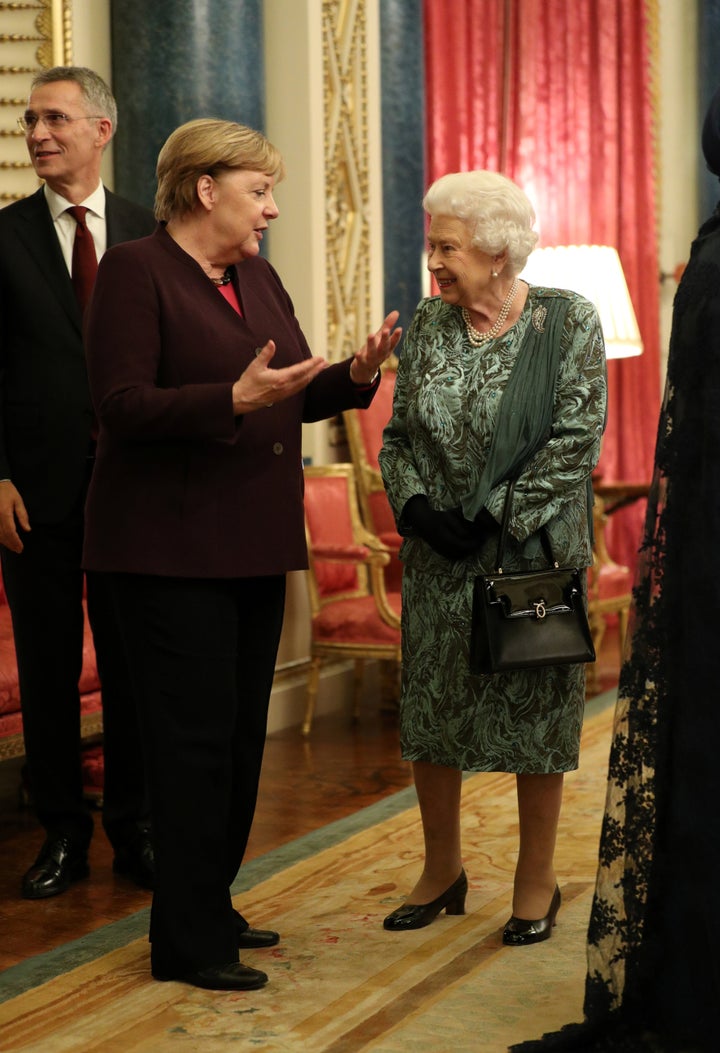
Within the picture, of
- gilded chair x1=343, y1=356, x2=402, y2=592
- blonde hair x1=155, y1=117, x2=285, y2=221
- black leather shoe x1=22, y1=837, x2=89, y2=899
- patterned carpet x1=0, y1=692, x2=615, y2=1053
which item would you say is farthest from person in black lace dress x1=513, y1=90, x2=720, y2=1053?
gilded chair x1=343, y1=356, x2=402, y2=592

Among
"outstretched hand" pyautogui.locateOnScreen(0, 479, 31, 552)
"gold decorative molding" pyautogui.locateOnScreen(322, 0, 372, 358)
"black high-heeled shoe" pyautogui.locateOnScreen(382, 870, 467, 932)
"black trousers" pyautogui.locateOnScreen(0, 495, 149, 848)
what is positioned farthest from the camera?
"gold decorative molding" pyautogui.locateOnScreen(322, 0, 372, 358)

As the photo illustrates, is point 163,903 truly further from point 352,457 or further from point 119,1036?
point 352,457

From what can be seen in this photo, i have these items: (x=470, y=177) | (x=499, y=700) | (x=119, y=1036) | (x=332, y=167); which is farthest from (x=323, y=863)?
(x=332, y=167)

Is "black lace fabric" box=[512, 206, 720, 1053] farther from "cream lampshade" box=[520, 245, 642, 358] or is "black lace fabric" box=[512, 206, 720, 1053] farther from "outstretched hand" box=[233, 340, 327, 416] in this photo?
"cream lampshade" box=[520, 245, 642, 358]

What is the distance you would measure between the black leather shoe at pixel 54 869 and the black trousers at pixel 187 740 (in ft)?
2.43

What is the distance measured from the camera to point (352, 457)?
5.95m

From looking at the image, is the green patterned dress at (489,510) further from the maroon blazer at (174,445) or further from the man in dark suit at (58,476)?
the man in dark suit at (58,476)

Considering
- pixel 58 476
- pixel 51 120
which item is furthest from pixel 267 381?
pixel 51 120

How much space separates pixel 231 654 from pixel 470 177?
1103 millimetres

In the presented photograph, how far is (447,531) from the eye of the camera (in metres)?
3.01

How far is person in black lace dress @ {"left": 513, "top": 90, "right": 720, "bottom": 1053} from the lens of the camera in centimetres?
221

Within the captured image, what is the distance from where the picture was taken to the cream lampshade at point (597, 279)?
20.9 ft

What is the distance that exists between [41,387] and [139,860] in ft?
3.84

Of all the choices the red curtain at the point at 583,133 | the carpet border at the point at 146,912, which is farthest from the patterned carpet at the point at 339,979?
the red curtain at the point at 583,133
